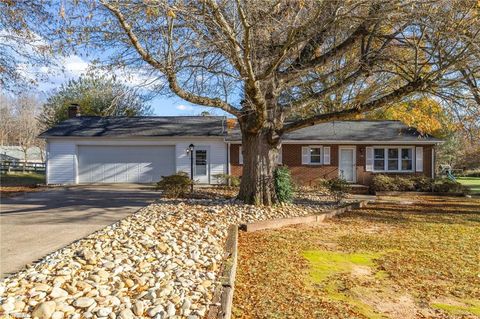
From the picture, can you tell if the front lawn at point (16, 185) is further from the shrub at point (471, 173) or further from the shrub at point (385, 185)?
the shrub at point (471, 173)

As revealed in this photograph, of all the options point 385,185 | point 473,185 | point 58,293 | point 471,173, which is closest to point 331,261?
point 58,293

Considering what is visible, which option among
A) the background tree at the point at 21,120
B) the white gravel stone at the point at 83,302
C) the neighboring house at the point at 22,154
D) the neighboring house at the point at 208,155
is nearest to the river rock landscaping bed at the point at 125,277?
the white gravel stone at the point at 83,302

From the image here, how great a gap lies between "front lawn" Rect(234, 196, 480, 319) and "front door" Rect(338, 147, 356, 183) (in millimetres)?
10222

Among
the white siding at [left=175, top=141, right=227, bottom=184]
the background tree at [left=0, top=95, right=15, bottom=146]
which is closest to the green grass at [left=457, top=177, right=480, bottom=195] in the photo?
the white siding at [left=175, top=141, right=227, bottom=184]

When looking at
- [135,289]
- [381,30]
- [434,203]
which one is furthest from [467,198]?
Answer: [135,289]

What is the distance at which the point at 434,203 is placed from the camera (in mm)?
14656

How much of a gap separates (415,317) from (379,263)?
2169 millimetres

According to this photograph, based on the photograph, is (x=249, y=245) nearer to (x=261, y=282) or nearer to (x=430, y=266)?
(x=261, y=282)

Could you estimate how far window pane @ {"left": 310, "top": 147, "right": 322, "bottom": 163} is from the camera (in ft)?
66.7

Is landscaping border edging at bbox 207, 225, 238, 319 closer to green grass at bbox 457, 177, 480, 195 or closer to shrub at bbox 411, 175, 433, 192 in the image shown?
shrub at bbox 411, 175, 433, 192

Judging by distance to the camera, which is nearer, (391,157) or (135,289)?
(135,289)

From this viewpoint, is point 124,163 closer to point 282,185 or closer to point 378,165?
point 282,185

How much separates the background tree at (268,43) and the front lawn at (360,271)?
10.9 ft

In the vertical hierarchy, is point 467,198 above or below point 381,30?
below
